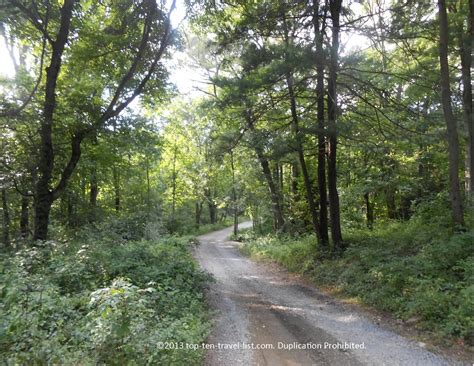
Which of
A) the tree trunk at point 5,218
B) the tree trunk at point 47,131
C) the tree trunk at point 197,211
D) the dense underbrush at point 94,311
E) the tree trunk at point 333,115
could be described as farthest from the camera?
the tree trunk at point 197,211

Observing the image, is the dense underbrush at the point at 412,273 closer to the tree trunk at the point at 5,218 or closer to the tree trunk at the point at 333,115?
the tree trunk at the point at 333,115

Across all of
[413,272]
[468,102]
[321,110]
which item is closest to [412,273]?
[413,272]

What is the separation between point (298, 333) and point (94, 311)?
3532 millimetres

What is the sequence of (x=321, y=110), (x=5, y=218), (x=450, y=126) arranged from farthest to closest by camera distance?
(x=5, y=218), (x=321, y=110), (x=450, y=126)

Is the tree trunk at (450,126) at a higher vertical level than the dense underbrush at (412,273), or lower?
higher

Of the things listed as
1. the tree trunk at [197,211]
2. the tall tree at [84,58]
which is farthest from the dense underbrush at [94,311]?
the tree trunk at [197,211]

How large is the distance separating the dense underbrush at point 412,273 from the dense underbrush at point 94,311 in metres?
3.91

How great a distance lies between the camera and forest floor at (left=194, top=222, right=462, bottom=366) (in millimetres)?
4914

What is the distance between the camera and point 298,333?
5.91 meters

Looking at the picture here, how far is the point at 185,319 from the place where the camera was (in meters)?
5.90

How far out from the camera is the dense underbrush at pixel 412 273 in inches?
228

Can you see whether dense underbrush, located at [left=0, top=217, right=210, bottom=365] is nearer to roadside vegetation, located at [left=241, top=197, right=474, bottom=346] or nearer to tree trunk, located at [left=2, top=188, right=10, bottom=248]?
roadside vegetation, located at [left=241, top=197, right=474, bottom=346]

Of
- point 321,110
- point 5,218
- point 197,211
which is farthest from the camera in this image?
point 197,211

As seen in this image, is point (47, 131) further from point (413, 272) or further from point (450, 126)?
point (450, 126)
